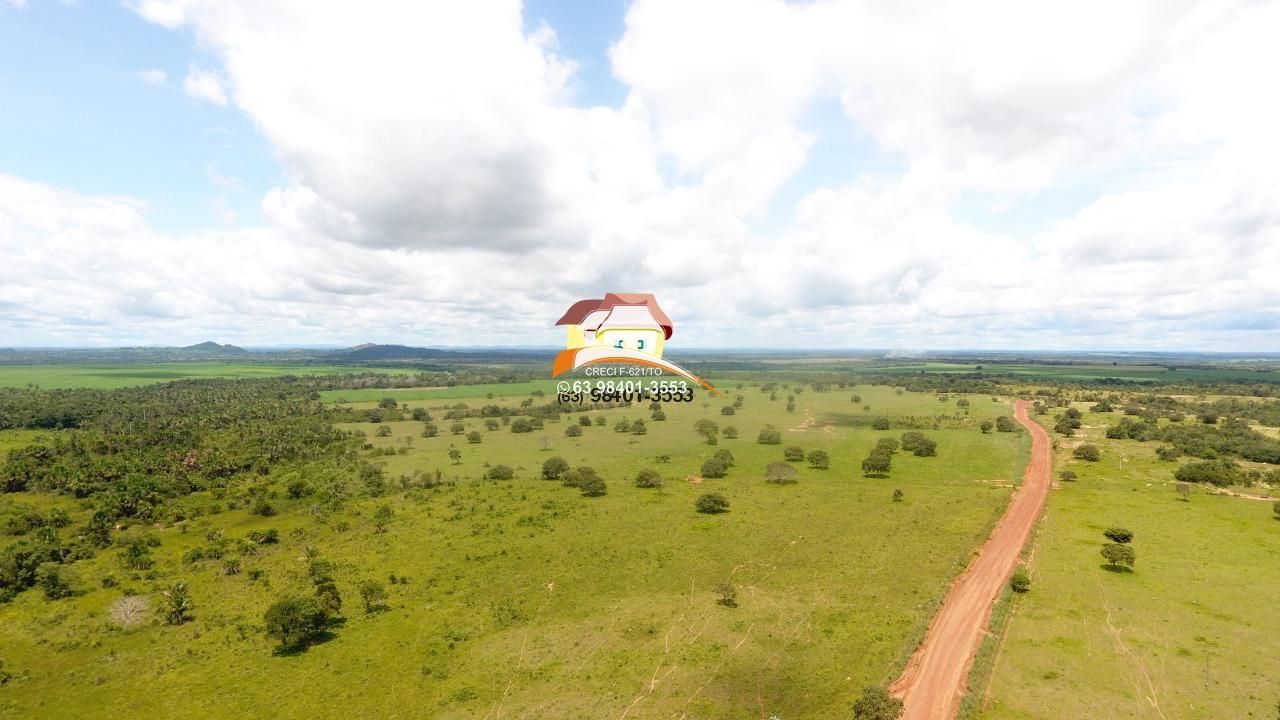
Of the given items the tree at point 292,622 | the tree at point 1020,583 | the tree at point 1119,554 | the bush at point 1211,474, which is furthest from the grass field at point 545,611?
the bush at point 1211,474

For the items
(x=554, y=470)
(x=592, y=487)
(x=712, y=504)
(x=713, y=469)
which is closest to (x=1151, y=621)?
(x=712, y=504)

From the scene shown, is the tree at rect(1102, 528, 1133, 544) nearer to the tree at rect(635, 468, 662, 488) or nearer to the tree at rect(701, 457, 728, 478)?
the tree at rect(701, 457, 728, 478)

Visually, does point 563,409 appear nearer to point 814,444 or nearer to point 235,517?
point 814,444

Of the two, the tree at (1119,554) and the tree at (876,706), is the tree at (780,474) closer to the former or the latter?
the tree at (1119,554)

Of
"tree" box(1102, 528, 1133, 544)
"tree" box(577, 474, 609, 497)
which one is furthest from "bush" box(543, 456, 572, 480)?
"tree" box(1102, 528, 1133, 544)

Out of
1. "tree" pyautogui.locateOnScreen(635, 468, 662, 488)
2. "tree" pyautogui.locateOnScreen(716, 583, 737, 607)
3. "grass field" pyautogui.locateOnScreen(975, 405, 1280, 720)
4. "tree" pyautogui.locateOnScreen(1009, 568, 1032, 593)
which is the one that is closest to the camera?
"grass field" pyautogui.locateOnScreen(975, 405, 1280, 720)

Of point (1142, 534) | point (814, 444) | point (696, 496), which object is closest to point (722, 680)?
point (696, 496)

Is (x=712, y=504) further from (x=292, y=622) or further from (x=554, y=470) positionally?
(x=292, y=622)
